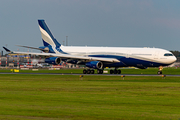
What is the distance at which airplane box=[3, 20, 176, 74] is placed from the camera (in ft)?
213

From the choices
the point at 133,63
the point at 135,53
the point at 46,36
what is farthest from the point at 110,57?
the point at 46,36

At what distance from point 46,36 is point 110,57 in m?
17.9

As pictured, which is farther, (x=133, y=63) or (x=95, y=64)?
(x=95, y=64)

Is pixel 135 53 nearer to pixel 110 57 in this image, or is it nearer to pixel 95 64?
pixel 110 57

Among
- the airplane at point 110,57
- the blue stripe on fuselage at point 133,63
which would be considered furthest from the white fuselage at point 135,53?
the blue stripe on fuselage at point 133,63

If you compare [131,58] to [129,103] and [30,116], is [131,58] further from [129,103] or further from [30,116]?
[30,116]

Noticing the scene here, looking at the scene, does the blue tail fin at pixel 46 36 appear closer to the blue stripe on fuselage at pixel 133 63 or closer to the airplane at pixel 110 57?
the airplane at pixel 110 57

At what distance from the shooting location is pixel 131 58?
6625 cm

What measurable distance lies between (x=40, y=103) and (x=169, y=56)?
46987mm

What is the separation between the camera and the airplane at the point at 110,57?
65.1m

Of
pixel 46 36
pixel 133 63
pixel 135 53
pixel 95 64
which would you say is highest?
pixel 46 36

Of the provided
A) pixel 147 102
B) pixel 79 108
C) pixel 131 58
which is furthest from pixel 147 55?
pixel 79 108

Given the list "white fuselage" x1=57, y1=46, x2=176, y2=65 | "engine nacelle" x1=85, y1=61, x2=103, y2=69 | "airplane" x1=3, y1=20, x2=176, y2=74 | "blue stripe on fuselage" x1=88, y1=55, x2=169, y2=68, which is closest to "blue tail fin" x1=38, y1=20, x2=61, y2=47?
"airplane" x1=3, y1=20, x2=176, y2=74

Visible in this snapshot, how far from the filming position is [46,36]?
77.9m
